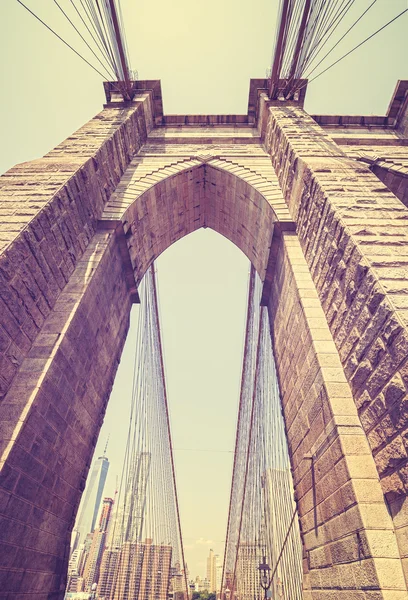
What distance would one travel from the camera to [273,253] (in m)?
6.07

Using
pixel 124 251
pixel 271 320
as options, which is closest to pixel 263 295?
pixel 271 320

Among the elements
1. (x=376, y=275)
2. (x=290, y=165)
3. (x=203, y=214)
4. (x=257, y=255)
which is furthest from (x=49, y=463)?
(x=203, y=214)

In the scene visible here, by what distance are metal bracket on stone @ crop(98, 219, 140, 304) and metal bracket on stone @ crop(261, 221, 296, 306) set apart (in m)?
2.76

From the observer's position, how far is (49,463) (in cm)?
379

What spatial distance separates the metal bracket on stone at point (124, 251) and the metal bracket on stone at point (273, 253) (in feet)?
9.07

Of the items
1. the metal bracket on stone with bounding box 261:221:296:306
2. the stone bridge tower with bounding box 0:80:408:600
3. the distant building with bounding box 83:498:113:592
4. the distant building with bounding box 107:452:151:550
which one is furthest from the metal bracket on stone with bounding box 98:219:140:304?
the distant building with bounding box 83:498:113:592

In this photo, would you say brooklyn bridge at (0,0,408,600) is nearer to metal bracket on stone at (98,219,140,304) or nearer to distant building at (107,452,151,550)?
metal bracket on stone at (98,219,140,304)

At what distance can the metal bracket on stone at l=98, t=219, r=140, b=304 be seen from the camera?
5.77 metres

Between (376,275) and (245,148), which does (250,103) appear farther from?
(376,275)

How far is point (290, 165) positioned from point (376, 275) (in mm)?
3656

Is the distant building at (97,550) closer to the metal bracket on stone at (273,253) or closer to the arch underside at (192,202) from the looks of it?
the arch underside at (192,202)

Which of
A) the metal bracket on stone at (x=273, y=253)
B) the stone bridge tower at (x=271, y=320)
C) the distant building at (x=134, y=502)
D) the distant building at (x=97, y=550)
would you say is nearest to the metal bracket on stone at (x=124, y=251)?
the stone bridge tower at (x=271, y=320)

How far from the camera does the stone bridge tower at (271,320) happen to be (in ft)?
9.09

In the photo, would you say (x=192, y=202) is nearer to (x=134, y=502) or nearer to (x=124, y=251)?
(x=124, y=251)
